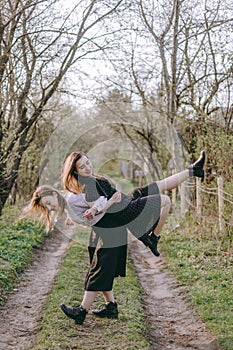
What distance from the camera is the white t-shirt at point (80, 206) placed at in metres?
5.37

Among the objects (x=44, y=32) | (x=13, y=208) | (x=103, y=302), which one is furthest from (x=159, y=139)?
(x=103, y=302)

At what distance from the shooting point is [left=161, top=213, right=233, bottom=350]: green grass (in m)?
5.65

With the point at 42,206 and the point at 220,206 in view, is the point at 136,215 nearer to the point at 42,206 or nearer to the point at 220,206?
the point at 42,206

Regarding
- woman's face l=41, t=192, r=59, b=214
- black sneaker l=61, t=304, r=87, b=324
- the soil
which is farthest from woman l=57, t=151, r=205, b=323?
the soil

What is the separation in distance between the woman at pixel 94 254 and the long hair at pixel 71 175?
0.35 ft

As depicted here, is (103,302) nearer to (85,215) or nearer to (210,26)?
(85,215)

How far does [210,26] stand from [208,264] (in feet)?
21.3

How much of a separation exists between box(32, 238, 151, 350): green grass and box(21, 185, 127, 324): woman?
157mm

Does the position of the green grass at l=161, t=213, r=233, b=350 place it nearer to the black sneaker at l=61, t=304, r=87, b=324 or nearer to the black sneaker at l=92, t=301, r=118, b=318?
the black sneaker at l=92, t=301, r=118, b=318

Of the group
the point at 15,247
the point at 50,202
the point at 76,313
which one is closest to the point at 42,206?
the point at 50,202

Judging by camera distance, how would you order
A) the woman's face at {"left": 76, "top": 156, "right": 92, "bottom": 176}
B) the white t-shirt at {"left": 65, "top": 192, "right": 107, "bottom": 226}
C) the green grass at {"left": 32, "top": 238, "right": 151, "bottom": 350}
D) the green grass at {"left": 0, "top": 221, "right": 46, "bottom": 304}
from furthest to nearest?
the green grass at {"left": 0, "top": 221, "right": 46, "bottom": 304} < the woman's face at {"left": 76, "top": 156, "right": 92, "bottom": 176} < the white t-shirt at {"left": 65, "top": 192, "right": 107, "bottom": 226} < the green grass at {"left": 32, "top": 238, "right": 151, "bottom": 350}

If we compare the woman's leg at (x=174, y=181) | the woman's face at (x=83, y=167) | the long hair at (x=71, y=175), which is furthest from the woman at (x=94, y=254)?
the woman's leg at (x=174, y=181)

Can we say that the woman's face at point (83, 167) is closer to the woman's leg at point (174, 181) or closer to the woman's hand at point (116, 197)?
the woman's hand at point (116, 197)

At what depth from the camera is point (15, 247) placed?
973cm
